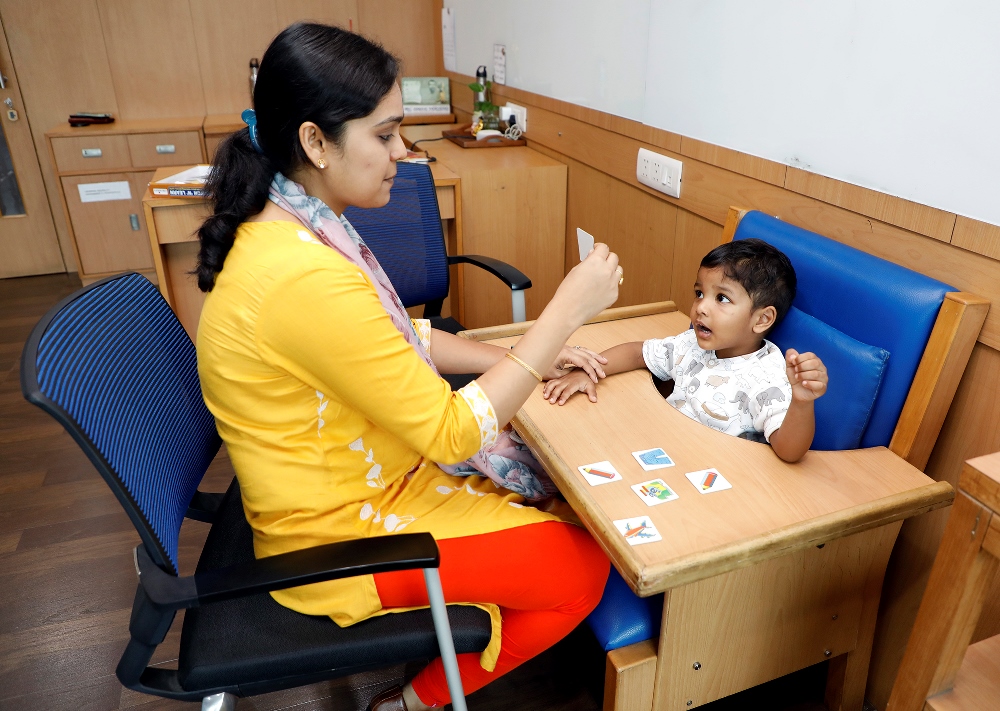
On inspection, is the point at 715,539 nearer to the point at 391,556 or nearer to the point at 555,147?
the point at 391,556

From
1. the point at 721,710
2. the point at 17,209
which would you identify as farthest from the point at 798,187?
the point at 17,209

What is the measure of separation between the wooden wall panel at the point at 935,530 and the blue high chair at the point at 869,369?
6 centimetres

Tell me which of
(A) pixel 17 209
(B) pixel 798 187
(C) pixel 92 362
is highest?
(B) pixel 798 187

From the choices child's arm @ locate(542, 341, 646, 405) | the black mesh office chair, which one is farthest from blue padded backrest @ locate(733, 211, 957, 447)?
the black mesh office chair

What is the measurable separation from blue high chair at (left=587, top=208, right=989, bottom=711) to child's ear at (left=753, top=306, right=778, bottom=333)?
0.06m

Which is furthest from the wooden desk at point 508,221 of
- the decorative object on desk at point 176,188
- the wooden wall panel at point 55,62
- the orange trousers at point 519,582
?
the wooden wall panel at point 55,62

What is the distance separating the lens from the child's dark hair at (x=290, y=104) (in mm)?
1062

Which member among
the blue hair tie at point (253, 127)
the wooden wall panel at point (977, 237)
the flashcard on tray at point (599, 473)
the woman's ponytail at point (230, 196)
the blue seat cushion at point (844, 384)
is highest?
the blue hair tie at point (253, 127)

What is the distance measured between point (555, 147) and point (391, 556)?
225 centimetres

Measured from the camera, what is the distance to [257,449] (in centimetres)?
113

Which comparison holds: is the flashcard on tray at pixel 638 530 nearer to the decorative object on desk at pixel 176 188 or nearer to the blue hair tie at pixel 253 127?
the blue hair tie at pixel 253 127

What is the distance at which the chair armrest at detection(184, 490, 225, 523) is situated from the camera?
1370mm

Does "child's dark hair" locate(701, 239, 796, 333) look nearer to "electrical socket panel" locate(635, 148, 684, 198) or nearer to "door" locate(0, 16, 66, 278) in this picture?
"electrical socket panel" locate(635, 148, 684, 198)

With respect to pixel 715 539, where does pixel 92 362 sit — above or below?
above
